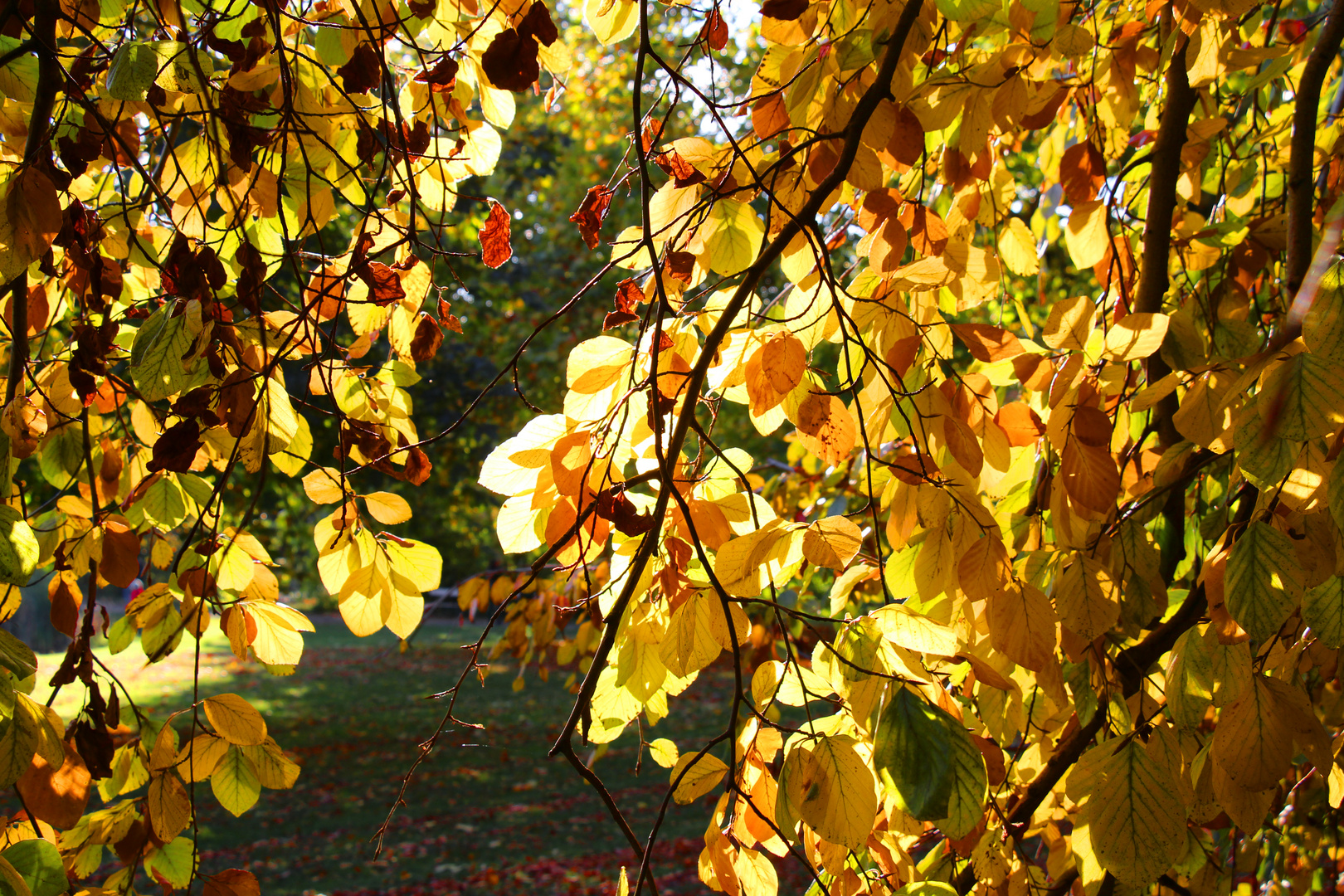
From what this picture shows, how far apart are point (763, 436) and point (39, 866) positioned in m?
0.94

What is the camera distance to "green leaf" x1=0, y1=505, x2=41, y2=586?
92cm

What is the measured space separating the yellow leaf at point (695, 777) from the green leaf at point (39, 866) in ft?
2.01

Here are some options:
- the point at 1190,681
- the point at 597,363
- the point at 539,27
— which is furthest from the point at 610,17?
the point at 1190,681

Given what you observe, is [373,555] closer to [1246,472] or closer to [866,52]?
[866,52]


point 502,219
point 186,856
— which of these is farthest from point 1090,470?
point 186,856

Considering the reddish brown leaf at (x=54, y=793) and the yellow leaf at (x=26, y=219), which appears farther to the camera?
the reddish brown leaf at (x=54, y=793)

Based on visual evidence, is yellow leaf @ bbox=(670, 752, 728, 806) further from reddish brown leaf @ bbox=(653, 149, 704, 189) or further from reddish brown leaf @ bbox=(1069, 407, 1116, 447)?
reddish brown leaf @ bbox=(653, 149, 704, 189)

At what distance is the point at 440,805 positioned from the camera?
7605 mm

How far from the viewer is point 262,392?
1100 mm

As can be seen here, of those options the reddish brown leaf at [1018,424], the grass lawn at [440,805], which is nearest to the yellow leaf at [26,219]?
the reddish brown leaf at [1018,424]

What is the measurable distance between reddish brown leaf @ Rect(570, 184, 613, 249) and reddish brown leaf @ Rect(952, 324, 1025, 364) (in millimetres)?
469

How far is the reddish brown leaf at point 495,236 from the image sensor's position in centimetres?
131

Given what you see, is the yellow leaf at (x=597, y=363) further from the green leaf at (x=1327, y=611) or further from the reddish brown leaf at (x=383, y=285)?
the green leaf at (x=1327, y=611)

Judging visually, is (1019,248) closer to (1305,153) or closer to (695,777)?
(1305,153)
